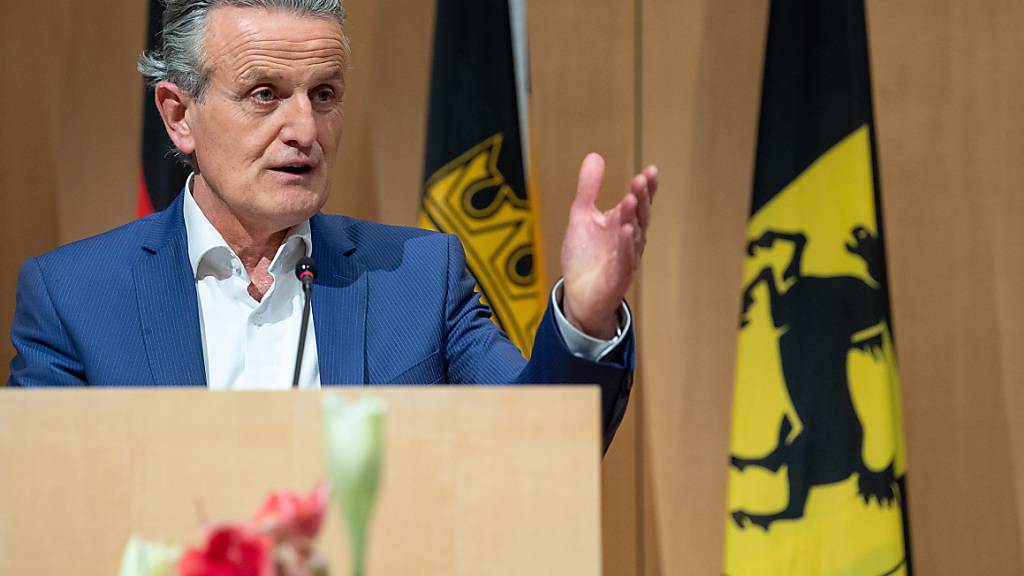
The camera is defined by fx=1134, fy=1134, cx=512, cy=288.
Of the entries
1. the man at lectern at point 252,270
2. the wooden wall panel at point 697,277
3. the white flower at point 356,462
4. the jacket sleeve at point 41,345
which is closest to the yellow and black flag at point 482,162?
the wooden wall panel at point 697,277

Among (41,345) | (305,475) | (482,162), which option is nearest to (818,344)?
(482,162)

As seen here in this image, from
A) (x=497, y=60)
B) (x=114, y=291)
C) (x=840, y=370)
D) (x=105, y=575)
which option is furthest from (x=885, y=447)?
(x=105, y=575)

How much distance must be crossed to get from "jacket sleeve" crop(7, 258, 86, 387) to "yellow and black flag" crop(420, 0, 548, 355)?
1.38 meters

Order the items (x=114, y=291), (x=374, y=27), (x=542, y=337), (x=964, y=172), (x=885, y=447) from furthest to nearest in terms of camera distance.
Result: (x=374, y=27) < (x=964, y=172) < (x=885, y=447) < (x=114, y=291) < (x=542, y=337)

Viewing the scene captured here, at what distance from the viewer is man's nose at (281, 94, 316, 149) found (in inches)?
73.8

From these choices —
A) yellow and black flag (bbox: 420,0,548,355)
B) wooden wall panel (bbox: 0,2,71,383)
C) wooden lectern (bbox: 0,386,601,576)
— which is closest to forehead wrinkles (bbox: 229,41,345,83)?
wooden lectern (bbox: 0,386,601,576)

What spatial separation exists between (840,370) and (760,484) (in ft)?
1.16

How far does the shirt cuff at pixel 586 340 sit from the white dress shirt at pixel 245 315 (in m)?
0.52

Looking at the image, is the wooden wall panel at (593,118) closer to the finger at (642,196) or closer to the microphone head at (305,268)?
the microphone head at (305,268)

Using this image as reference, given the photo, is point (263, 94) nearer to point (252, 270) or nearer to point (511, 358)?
point (252, 270)

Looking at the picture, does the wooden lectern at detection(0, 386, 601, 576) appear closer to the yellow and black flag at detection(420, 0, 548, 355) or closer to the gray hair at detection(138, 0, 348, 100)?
the gray hair at detection(138, 0, 348, 100)

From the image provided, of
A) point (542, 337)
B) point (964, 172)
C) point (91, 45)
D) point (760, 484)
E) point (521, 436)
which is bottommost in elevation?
point (760, 484)

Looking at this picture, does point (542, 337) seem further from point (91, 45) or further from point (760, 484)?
point (91, 45)

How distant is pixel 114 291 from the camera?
1.84 m
